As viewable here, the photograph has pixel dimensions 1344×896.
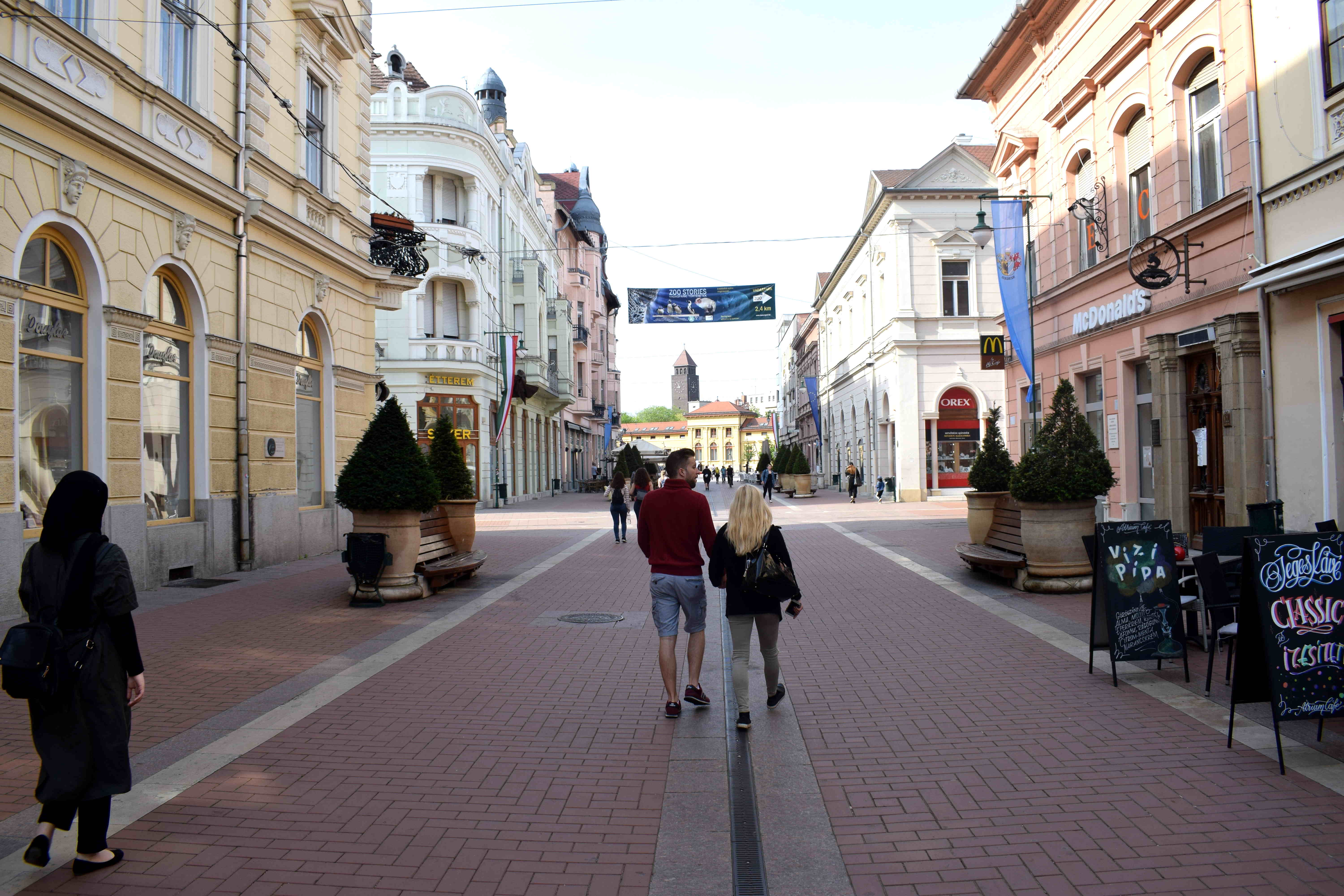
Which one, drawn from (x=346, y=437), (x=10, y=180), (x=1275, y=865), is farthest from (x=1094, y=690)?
(x=346, y=437)

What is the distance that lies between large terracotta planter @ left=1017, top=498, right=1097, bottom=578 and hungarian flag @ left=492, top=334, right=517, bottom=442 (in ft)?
70.3

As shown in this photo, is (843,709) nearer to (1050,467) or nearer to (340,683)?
(340,683)

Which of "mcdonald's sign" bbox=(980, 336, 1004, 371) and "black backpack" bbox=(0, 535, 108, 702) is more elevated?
"mcdonald's sign" bbox=(980, 336, 1004, 371)

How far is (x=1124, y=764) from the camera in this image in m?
5.04

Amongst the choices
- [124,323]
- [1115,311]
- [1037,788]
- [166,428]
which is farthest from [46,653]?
[1115,311]

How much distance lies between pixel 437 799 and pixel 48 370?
336 inches

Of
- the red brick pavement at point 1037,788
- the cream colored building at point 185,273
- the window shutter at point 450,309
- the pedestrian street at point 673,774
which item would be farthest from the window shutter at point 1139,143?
the window shutter at point 450,309

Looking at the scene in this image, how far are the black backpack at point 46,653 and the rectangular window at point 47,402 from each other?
7055 millimetres

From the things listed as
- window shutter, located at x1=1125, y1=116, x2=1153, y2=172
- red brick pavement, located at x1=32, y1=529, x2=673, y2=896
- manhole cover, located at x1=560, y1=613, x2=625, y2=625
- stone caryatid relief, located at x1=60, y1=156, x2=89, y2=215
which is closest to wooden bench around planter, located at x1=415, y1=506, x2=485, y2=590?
manhole cover, located at x1=560, y1=613, x2=625, y2=625

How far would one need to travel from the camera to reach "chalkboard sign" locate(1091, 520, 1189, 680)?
6.71 metres

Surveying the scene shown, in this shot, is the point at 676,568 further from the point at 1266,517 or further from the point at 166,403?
the point at 166,403

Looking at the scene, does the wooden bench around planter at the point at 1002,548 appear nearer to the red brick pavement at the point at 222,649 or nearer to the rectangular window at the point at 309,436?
the red brick pavement at the point at 222,649

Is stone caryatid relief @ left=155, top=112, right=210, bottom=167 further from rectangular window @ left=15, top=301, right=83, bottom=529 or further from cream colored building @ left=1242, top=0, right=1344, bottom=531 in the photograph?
cream colored building @ left=1242, top=0, right=1344, bottom=531

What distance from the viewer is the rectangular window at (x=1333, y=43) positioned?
410 inches
